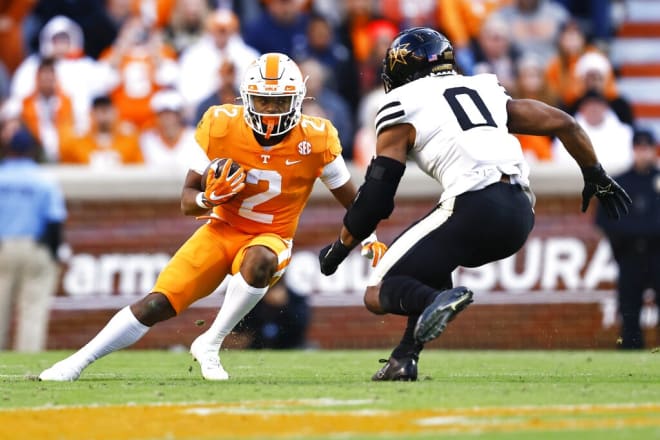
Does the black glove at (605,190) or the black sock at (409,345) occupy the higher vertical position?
the black glove at (605,190)

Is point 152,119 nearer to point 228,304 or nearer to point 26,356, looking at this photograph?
point 26,356

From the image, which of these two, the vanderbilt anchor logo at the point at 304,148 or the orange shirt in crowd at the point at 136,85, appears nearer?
the vanderbilt anchor logo at the point at 304,148

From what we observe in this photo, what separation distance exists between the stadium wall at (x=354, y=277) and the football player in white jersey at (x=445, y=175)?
548 centimetres

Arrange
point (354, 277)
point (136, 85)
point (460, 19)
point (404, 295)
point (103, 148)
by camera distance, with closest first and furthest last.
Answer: point (404, 295) → point (354, 277) → point (103, 148) → point (136, 85) → point (460, 19)

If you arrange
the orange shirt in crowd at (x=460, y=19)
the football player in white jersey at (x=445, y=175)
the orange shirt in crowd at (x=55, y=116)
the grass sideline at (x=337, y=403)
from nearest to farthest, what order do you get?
the grass sideline at (x=337, y=403) → the football player in white jersey at (x=445, y=175) → the orange shirt in crowd at (x=55, y=116) → the orange shirt in crowd at (x=460, y=19)

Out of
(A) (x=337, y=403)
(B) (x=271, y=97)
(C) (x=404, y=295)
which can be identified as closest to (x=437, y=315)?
(C) (x=404, y=295)

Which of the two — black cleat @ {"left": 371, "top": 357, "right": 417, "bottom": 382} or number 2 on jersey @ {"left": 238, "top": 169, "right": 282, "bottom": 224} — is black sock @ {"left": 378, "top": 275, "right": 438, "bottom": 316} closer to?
black cleat @ {"left": 371, "top": 357, "right": 417, "bottom": 382}

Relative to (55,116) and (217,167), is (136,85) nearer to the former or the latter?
(55,116)

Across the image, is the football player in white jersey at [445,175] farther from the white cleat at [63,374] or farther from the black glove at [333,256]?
the white cleat at [63,374]

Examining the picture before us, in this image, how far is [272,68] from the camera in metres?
7.73

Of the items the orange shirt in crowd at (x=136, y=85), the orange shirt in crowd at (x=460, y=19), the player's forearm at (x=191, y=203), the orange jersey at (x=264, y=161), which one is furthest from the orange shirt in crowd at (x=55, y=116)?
the player's forearm at (x=191, y=203)

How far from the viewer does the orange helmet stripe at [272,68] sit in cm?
768

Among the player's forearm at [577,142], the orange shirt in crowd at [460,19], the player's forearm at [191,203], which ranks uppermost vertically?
the orange shirt in crowd at [460,19]

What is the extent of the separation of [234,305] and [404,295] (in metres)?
1.05
